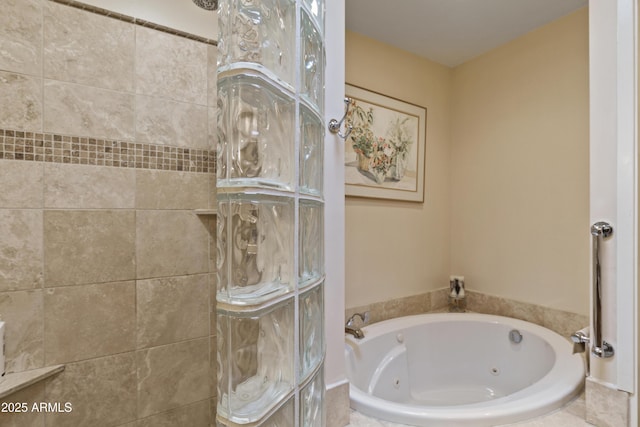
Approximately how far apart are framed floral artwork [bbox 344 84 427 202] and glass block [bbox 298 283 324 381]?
3.94ft

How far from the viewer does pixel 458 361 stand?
1.99m

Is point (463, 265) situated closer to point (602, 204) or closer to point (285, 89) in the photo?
point (602, 204)

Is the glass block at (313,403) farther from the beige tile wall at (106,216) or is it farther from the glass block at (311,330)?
the beige tile wall at (106,216)

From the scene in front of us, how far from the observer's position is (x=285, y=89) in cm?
58

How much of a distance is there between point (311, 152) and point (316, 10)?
12.7 inches

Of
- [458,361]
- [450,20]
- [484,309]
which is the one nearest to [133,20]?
[450,20]

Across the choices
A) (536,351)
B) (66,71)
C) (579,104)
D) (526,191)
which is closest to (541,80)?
(579,104)

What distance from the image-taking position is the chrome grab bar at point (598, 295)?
1085 mm

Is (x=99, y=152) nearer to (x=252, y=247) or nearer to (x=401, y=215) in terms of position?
(x=252, y=247)

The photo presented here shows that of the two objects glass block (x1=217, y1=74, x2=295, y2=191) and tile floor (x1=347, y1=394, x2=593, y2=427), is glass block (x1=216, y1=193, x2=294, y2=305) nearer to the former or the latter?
glass block (x1=217, y1=74, x2=295, y2=191)

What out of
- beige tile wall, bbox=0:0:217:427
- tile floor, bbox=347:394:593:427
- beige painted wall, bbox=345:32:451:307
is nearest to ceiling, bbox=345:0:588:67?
beige painted wall, bbox=345:32:451:307

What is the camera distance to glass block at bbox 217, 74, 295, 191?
1.72 feet

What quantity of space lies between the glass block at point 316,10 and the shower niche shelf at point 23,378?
1412 mm

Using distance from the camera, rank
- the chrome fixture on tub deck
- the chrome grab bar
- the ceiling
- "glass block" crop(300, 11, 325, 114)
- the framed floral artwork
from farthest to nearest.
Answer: the framed floral artwork
the ceiling
the chrome fixture on tub deck
the chrome grab bar
"glass block" crop(300, 11, 325, 114)
